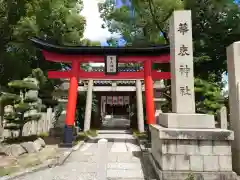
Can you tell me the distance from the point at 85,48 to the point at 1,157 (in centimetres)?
621

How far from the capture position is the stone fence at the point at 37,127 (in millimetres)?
13727

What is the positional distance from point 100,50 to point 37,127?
6.96m

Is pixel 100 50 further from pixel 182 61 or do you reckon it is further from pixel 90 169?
pixel 90 169

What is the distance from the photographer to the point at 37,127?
15117 mm

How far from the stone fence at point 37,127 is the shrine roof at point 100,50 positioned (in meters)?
5.20

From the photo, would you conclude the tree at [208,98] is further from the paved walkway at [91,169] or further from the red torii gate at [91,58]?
the paved walkway at [91,169]

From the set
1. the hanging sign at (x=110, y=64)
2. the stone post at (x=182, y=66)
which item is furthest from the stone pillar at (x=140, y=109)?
the stone post at (x=182, y=66)

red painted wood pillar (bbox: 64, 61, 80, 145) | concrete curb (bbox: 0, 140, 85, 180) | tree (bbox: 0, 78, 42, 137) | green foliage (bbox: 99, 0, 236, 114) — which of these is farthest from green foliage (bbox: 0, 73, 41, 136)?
green foliage (bbox: 99, 0, 236, 114)

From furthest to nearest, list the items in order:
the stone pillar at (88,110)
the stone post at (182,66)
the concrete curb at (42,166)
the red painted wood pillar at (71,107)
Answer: the stone pillar at (88,110), the red painted wood pillar at (71,107), the stone post at (182,66), the concrete curb at (42,166)

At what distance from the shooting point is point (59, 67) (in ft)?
71.7

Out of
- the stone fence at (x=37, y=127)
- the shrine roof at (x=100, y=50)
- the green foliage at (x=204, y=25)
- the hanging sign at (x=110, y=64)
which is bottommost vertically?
the stone fence at (x=37, y=127)

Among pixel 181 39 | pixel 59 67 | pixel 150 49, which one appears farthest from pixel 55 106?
pixel 181 39

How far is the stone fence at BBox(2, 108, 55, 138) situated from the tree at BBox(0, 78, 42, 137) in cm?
128

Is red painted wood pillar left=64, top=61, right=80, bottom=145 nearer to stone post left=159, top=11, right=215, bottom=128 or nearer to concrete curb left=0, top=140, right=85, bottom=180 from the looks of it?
concrete curb left=0, top=140, right=85, bottom=180
